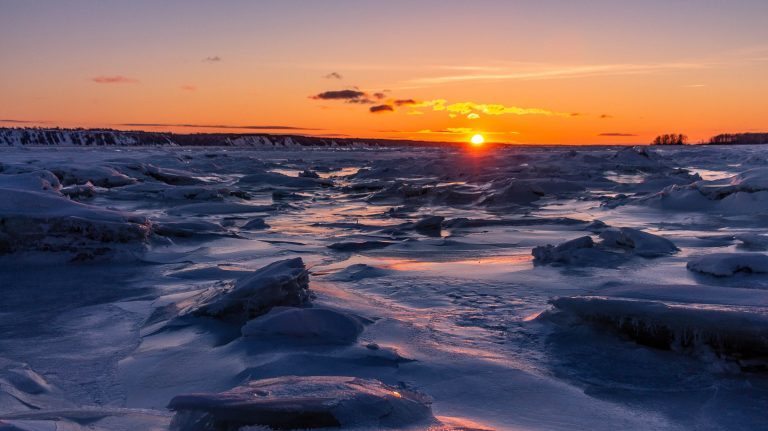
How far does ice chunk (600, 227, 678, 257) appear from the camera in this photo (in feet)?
14.2

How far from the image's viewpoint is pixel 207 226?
18.9 feet

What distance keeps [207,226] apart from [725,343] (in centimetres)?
472

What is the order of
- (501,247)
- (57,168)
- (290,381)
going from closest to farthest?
1. (290,381)
2. (501,247)
3. (57,168)

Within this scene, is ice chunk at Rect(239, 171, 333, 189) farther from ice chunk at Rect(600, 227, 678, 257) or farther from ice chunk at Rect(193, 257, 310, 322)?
ice chunk at Rect(193, 257, 310, 322)

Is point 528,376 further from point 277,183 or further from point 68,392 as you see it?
point 277,183

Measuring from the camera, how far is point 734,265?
3.44 metres

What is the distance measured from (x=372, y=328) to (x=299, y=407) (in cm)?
112

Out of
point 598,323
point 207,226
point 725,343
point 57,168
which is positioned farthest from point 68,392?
point 57,168

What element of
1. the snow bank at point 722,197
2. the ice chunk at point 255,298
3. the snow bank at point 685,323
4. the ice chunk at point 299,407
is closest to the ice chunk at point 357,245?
the ice chunk at point 255,298

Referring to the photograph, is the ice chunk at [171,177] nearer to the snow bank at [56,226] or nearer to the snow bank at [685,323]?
the snow bank at [56,226]

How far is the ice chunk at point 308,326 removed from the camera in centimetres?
239

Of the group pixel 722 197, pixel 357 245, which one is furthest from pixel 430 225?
pixel 722 197

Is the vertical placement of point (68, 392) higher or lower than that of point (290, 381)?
lower

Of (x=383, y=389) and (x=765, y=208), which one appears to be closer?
(x=383, y=389)
